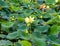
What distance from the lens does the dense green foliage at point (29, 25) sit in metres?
1.69

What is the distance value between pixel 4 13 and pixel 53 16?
44 cm

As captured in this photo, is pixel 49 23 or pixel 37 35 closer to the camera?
pixel 37 35

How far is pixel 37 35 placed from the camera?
1.75 metres

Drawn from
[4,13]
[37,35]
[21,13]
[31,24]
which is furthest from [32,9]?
[37,35]

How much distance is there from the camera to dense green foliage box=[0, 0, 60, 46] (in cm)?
169

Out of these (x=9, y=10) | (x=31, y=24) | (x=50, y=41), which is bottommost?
(x=50, y=41)

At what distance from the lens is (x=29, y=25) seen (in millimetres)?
1909

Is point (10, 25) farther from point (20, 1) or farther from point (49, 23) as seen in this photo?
point (20, 1)

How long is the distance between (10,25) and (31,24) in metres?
0.17

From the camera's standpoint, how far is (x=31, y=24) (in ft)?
6.34

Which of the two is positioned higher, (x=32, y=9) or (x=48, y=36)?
(x=32, y=9)

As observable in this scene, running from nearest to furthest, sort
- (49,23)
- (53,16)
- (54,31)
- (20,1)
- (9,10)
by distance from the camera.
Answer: (54,31)
(49,23)
(53,16)
(9,10)
(20,1)

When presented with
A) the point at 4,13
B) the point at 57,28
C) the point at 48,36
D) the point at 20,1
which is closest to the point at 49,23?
the point at 57,28

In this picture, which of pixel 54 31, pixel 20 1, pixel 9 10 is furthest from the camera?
pixel 20 1
